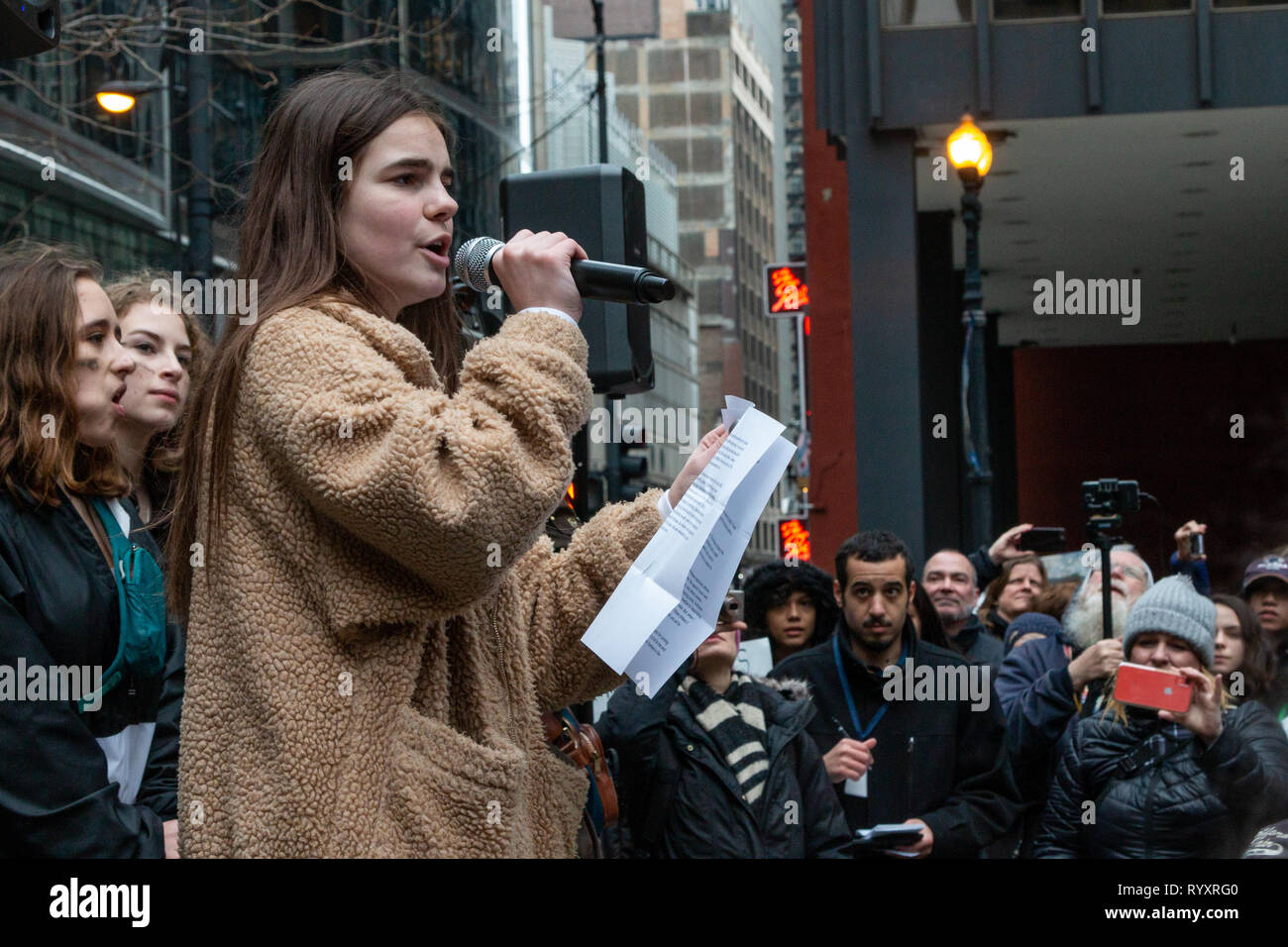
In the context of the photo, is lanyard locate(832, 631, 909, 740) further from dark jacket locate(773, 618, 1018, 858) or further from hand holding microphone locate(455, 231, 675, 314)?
hand holding microphone locate(455, 231, 675, 314)

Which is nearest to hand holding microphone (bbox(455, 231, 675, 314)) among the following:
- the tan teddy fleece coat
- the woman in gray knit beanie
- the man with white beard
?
the tan teddy fleece coat

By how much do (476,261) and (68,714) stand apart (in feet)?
3.51

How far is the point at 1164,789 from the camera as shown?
4770 millimetres

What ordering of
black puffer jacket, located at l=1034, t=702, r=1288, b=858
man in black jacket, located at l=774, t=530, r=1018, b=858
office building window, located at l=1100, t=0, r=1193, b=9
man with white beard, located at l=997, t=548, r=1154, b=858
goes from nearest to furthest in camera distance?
black puffer jacket, located at l=1034, t=702, r=1288, b=858 < man in black jacket, located at l=774, t=530, r=1018, b=858 < man with white beard, located at l=997, t=548, r=1154, b=858 < office building window, located at l=1100, t=0, r=1193, b=9

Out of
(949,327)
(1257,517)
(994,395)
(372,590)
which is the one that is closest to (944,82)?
(949,327)

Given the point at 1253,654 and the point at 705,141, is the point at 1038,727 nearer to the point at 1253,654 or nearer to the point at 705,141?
the point at 1253,654

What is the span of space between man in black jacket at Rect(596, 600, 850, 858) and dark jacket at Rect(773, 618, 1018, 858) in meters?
0.55

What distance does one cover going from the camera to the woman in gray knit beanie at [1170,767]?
15.2ft

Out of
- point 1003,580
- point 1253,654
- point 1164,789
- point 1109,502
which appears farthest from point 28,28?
point 1003,580

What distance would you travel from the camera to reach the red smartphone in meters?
4.72

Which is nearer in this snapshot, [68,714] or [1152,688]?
[68,714]

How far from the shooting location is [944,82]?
15750 mm

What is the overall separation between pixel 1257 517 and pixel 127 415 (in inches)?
962

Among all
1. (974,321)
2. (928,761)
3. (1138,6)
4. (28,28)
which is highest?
(1138,6)
